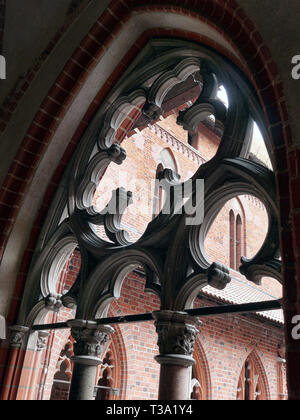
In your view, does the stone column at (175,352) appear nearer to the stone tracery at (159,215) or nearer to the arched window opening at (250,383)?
the stone tracery at (159,215)

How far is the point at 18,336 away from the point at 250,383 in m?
7.99

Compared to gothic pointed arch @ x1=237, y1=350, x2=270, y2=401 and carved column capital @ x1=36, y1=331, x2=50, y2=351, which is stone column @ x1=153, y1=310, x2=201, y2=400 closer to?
carved column capital @ x1=36, y1=331, x2=50, y2=351

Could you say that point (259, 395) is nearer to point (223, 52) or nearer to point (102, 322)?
point (102, 322)

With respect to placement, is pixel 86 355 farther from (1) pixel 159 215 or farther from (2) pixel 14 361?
(1) pixel 159 215

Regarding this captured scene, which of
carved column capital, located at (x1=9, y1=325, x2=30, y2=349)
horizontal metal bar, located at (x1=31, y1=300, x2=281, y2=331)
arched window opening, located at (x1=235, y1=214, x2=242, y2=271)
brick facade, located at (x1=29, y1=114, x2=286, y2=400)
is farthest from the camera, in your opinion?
arched window opening, located at (x1=235, y1=214, x2=242, y2=271)

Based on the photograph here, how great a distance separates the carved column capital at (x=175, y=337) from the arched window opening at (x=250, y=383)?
26.5 ft

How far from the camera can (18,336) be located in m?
3.53

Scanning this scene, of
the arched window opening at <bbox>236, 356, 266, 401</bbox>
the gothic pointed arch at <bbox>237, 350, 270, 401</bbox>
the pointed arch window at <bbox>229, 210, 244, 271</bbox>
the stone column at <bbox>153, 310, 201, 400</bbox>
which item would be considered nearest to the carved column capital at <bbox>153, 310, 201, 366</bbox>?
the stone column at <bbox>153, 310, 201, 400</bbox>

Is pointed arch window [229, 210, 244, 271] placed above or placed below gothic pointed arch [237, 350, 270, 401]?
above

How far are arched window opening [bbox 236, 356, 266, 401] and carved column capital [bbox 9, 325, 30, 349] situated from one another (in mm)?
7555

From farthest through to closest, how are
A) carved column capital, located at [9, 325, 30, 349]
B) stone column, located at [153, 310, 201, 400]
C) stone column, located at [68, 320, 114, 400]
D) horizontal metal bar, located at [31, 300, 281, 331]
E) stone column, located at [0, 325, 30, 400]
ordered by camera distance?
carved column capital, located at [9, 325, 30, 349] < stone column, located at [0, 325, 30, 400] < stone column, located at [68, 320, 114, 400] < stone column, located at [153, 310, 201, 400] < horizontal metal bar, located at [31, 300, 281, 331]

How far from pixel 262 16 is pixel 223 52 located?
26.0 inches

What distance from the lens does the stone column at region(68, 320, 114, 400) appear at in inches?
118

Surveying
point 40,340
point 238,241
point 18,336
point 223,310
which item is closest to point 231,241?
point 238,241
